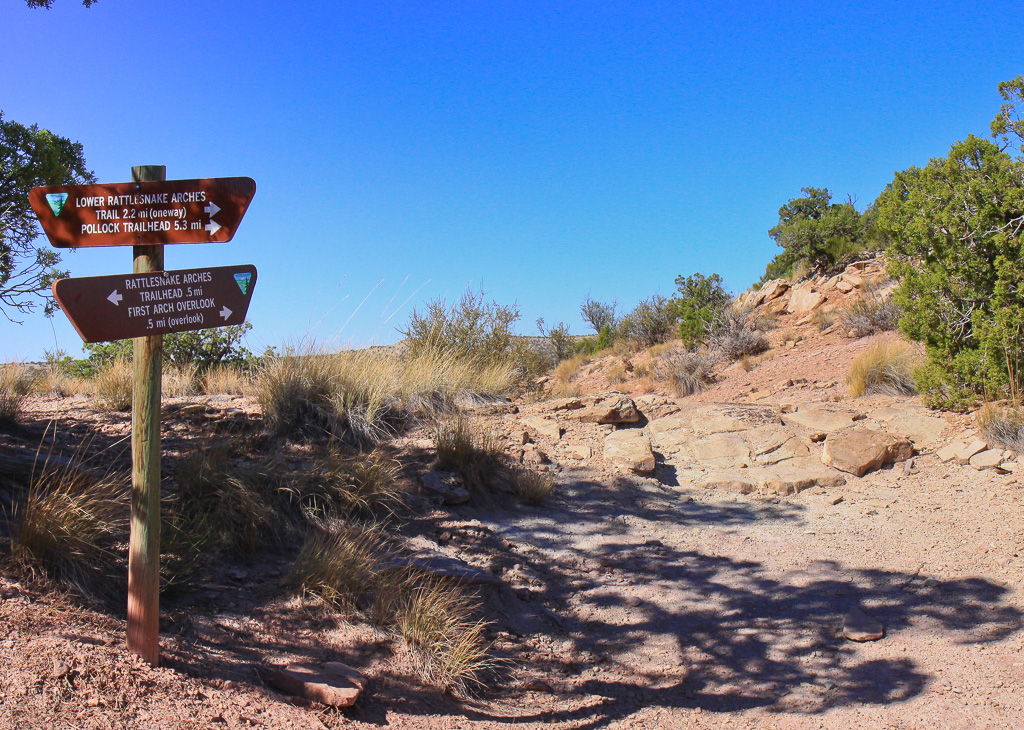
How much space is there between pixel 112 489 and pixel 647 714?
377 centimetres

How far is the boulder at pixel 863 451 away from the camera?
7844 millimetres

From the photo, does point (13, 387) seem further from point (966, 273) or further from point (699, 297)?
point (699, 297)

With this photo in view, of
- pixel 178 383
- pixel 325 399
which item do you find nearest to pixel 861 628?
pixel 325 399

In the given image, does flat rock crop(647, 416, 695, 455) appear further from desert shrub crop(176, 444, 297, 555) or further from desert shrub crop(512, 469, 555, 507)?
desert shrub crop(176, 444, 297, 555)

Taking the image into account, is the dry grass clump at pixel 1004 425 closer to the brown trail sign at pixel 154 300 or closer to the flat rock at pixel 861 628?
the flat rock at pixel 861 628

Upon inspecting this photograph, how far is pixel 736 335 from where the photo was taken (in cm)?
1723

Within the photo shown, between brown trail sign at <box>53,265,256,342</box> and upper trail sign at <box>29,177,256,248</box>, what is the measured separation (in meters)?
0.20

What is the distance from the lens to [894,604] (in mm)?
5336

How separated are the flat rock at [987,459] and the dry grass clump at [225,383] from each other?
8.46 m

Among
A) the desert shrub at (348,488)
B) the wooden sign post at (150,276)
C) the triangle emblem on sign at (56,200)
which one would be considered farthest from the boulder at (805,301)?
the triangle emblem on sign at (56,200)

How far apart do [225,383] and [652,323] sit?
16311 millimetres

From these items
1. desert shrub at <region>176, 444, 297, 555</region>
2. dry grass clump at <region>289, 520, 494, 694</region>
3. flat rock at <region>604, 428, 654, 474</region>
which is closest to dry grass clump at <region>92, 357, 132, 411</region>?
desert shrub at <region>176, 444, 297, 555</region>

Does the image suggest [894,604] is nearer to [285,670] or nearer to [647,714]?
[647,714]

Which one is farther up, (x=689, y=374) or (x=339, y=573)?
(x=689, y=374)
